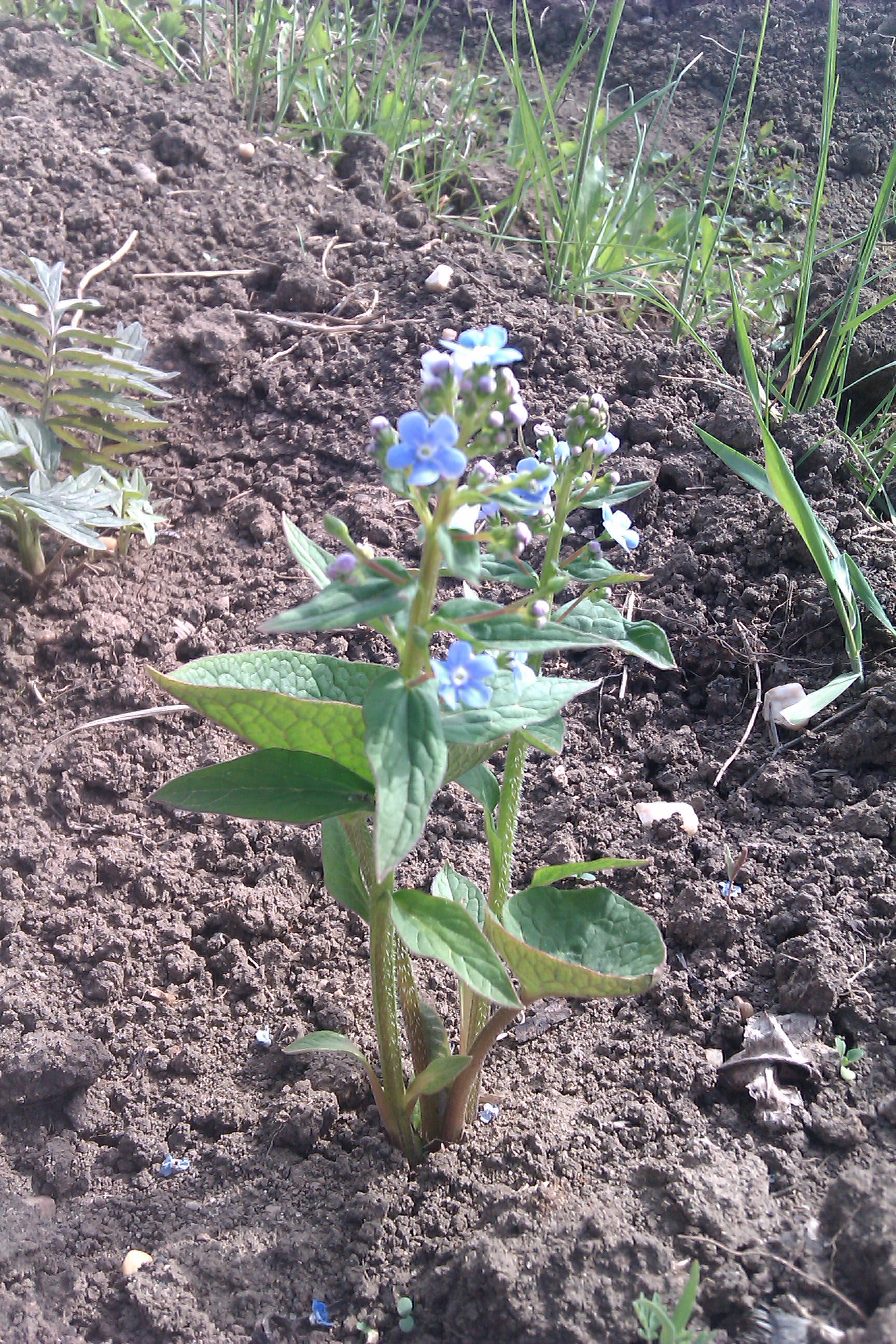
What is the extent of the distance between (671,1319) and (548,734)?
80 cm

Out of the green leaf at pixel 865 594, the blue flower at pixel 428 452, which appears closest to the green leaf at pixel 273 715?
the blue flower at pixel 428 452

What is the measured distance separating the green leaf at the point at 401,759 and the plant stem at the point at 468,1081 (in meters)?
0.51

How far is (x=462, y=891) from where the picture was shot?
5.71 feet

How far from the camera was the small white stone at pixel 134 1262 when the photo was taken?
1.50 meters

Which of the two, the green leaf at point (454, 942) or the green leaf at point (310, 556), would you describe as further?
the green leaf at point (310, 556)

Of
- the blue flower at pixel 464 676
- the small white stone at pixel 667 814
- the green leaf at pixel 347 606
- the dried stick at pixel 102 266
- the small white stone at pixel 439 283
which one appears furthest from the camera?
the small white stone at pixel 439 283

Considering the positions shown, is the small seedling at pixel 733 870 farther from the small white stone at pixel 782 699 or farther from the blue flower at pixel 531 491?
the blue flower at pixel 531 491

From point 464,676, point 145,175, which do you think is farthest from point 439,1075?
point 145,175

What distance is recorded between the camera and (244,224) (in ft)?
11.1

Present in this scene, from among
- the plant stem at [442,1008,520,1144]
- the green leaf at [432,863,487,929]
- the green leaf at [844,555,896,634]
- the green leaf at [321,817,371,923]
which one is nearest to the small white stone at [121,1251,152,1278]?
the plant stem at [442,1008,520,1144]

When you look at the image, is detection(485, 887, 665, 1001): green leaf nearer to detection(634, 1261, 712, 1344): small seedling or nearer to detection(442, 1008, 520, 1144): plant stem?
detection(442, 1008, 520, 1144): plant stem

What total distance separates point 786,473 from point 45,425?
1796mm

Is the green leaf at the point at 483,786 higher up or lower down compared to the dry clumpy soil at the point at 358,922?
higher up

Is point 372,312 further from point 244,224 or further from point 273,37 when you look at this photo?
point 273,37
